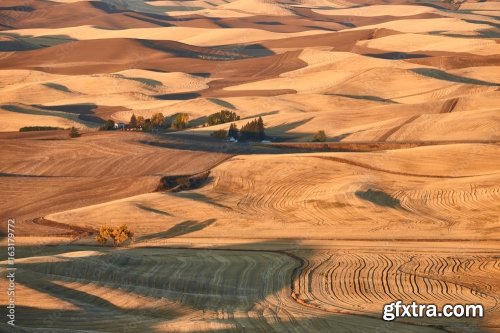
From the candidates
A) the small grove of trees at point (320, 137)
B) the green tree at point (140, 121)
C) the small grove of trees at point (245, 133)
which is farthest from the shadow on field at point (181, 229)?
the green tree at point (140, 121)

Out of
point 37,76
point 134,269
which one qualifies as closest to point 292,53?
point 37,76

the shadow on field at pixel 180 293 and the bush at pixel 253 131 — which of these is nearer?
the shadow on field at pixel 180 293

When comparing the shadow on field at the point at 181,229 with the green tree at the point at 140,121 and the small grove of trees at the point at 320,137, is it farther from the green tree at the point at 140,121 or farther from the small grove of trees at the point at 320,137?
the green tree at the point at 140,121

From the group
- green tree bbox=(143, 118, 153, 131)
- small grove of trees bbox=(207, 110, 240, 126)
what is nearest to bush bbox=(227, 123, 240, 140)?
green tree bbox=(143, 118, 153, 131)

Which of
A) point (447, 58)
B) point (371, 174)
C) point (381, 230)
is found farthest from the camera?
point (447, 58)

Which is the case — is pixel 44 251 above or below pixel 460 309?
below

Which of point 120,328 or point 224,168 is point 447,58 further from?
point 120,328

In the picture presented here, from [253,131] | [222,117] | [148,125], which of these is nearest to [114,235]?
[253,131]
